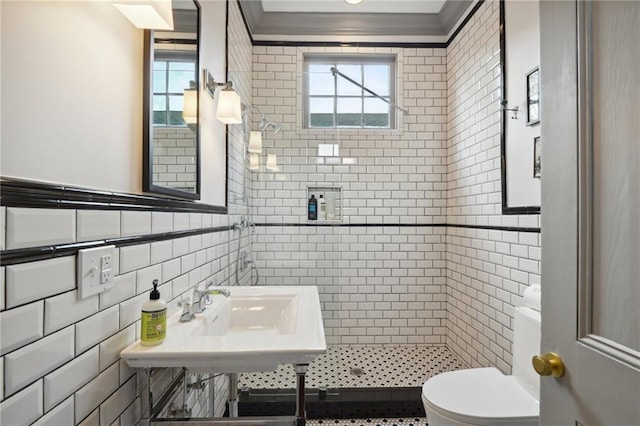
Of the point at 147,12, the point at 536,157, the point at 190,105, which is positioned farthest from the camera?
the point at 536,157

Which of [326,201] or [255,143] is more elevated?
[255,143]

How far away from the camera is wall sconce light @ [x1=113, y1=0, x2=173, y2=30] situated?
86 centimetres

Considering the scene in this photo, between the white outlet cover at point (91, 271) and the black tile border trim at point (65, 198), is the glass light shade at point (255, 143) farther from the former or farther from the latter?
the white outlet cover at point (91, 271)

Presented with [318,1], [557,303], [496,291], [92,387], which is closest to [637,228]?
[557,303]

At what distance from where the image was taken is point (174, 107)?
131cm

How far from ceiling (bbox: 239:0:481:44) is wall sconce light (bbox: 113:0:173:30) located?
221 cm

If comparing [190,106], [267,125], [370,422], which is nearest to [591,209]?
[190,106]

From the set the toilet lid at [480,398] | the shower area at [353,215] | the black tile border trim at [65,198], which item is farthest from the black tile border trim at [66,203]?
the shower area at [353,215]

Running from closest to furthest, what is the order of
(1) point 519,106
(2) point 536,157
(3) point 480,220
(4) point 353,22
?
(2) point 536,157 → (1) point 519,106 → (3) point 480,220 → (4) point 353,22

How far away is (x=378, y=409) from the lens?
2.19 metres

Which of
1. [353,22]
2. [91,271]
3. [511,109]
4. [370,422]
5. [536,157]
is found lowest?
[370,422]

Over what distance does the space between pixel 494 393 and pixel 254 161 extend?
7.42 ft

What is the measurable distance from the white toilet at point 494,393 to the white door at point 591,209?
64 cm

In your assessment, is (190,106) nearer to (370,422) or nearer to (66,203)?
(66,203)
